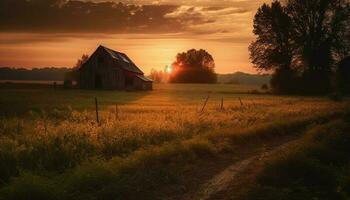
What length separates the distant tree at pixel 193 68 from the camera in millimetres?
137500

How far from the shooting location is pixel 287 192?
1262cm

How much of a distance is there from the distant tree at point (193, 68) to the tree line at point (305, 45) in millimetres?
61514

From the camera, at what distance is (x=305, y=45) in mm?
71250

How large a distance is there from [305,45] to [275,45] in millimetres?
5286

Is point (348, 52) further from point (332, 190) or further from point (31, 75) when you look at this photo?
point (31, 75)

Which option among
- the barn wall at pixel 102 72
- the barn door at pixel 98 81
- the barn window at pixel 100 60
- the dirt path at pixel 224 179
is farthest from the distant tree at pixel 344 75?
the dirt path at pixel 224 179

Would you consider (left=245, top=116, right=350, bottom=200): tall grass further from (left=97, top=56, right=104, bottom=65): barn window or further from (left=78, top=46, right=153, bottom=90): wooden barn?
(left=97, top=56, right=104, bottom=65): barn window

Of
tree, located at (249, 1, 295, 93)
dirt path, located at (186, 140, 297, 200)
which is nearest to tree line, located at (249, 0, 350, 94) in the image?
tree, located at (249, 1, 295, 93)

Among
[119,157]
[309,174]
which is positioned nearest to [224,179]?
[309,174]

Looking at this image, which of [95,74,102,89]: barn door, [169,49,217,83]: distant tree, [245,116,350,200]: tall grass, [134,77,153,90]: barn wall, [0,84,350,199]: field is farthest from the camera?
[169,49,217,83]: distant tree

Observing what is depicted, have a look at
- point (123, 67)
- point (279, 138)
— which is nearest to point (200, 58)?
point (123, 67)

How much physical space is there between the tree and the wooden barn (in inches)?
805

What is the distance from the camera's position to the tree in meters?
73.8

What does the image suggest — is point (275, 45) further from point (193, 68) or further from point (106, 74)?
point (193, 68)
